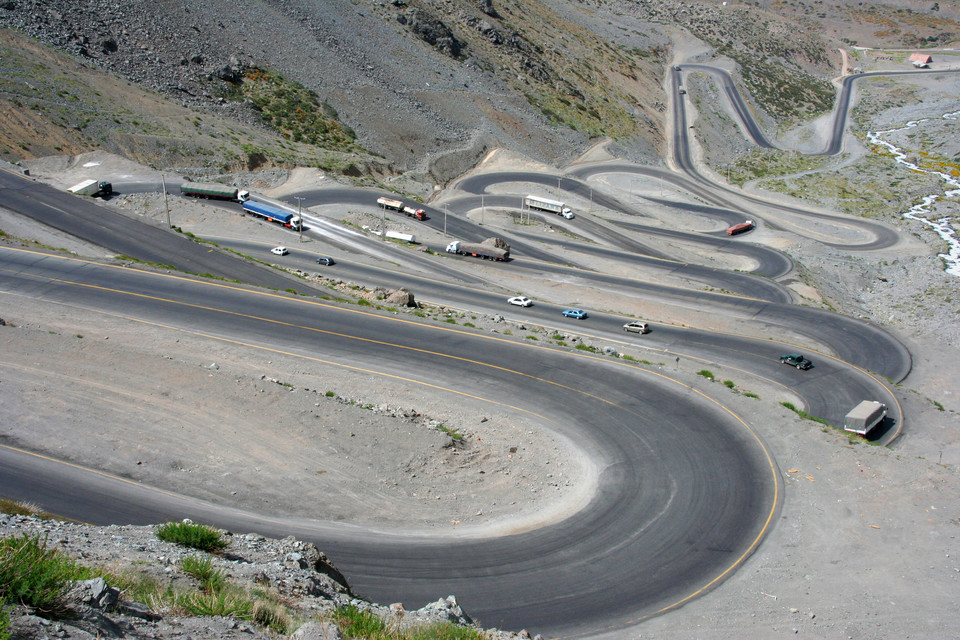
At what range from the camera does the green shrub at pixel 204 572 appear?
14.9 meters

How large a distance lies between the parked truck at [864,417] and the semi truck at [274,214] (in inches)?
2220

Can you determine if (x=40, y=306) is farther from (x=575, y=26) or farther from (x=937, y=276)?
(x=575, y=26)

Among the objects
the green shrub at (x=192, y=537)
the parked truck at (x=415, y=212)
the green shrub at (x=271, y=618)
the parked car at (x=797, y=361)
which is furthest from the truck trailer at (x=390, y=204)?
the green shrub at (x=271, y=618)

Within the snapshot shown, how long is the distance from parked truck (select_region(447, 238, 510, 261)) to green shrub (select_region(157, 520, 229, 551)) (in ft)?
Answer: 191

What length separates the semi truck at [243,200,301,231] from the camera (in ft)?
254

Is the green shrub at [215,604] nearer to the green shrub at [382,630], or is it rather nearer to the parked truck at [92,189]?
the green shrub at [382,630]

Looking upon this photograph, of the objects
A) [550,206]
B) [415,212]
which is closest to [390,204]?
[415,212]

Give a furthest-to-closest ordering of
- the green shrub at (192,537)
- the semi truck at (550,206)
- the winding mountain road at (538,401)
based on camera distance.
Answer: the semi truck at (550,206) → the winding mountain road at (538,401) → the green shrub at (192,537)

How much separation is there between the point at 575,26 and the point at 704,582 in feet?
510

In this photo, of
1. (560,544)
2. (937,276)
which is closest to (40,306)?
(560,544)

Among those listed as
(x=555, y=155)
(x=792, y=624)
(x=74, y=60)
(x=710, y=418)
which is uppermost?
(x=74, y=60)

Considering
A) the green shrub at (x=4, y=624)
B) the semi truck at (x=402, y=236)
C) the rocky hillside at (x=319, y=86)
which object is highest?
the rocky hillside at (x=319, y=86)

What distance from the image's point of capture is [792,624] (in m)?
23.8

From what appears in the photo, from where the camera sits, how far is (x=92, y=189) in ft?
245
